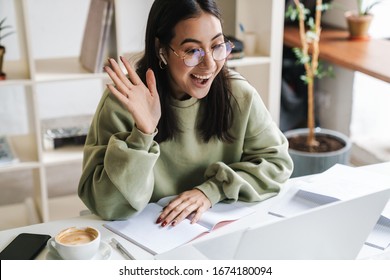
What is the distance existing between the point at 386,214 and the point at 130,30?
2.07 m

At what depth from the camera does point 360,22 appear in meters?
3.18

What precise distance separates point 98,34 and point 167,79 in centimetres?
105

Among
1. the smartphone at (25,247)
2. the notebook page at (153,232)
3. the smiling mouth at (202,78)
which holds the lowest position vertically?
the notebook page at (153,232)

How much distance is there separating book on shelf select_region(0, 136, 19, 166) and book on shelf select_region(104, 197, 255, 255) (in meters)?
1.29

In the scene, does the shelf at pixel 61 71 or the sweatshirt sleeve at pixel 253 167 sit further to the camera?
the shelf at pixel 61 71

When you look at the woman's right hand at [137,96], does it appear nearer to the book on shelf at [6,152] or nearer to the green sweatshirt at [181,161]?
the green sweatshirt at [181,161]

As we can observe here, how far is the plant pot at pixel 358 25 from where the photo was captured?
317 cm

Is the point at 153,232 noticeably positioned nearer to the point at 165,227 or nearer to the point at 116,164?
the point at 165,227

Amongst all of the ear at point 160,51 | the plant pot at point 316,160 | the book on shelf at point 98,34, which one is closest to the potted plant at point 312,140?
the plant pot at point 316,160

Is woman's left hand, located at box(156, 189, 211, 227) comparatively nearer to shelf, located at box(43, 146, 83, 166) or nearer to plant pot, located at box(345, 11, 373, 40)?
shelf, located at box(43, 146, 83, 166)

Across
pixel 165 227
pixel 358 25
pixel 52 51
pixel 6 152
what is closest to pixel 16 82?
pixel 6 152
